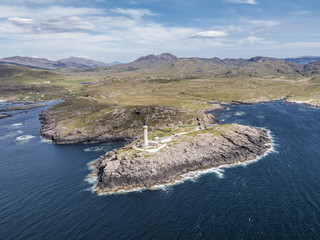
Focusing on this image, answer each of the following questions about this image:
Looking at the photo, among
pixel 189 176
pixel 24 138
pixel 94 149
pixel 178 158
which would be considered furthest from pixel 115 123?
pixel 189 176

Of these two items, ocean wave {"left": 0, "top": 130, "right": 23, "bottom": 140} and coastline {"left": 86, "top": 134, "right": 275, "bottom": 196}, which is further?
ocean wave {"left": 0, "top": 130, "right": 23, "bottom": 140}

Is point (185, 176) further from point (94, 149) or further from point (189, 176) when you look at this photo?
point (94, 149)

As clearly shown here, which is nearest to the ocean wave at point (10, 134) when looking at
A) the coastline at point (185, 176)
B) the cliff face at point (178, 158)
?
the coastline at point (185, 176)

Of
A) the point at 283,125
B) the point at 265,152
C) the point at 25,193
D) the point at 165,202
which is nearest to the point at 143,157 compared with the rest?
the point at 165,202

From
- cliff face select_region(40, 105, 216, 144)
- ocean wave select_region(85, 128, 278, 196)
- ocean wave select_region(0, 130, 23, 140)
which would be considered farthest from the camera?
ocean wave select_region(0, 130, 23, 140)

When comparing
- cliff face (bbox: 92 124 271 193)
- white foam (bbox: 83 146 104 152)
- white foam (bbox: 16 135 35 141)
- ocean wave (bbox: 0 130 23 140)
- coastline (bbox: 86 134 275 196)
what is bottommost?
ocean wave (bbox: 0 130 23 140)

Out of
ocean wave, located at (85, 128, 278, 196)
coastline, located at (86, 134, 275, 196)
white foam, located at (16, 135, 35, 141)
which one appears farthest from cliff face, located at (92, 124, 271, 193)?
white foam, located at (16, 135, 35, 141)

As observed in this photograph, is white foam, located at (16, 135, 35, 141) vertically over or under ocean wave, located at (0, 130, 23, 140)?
over

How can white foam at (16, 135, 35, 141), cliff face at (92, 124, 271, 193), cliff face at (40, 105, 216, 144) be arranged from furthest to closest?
white foam at (16, 135, 35, 141)
cliff face at (40, 105, 216, 144)
cliff face at (92, 124, 271, 193)

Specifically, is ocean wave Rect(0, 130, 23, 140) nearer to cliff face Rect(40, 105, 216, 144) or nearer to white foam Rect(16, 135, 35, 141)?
white foam Rect(16, 135, 35, 141)

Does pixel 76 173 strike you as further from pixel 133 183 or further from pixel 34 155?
pixel 34 155
